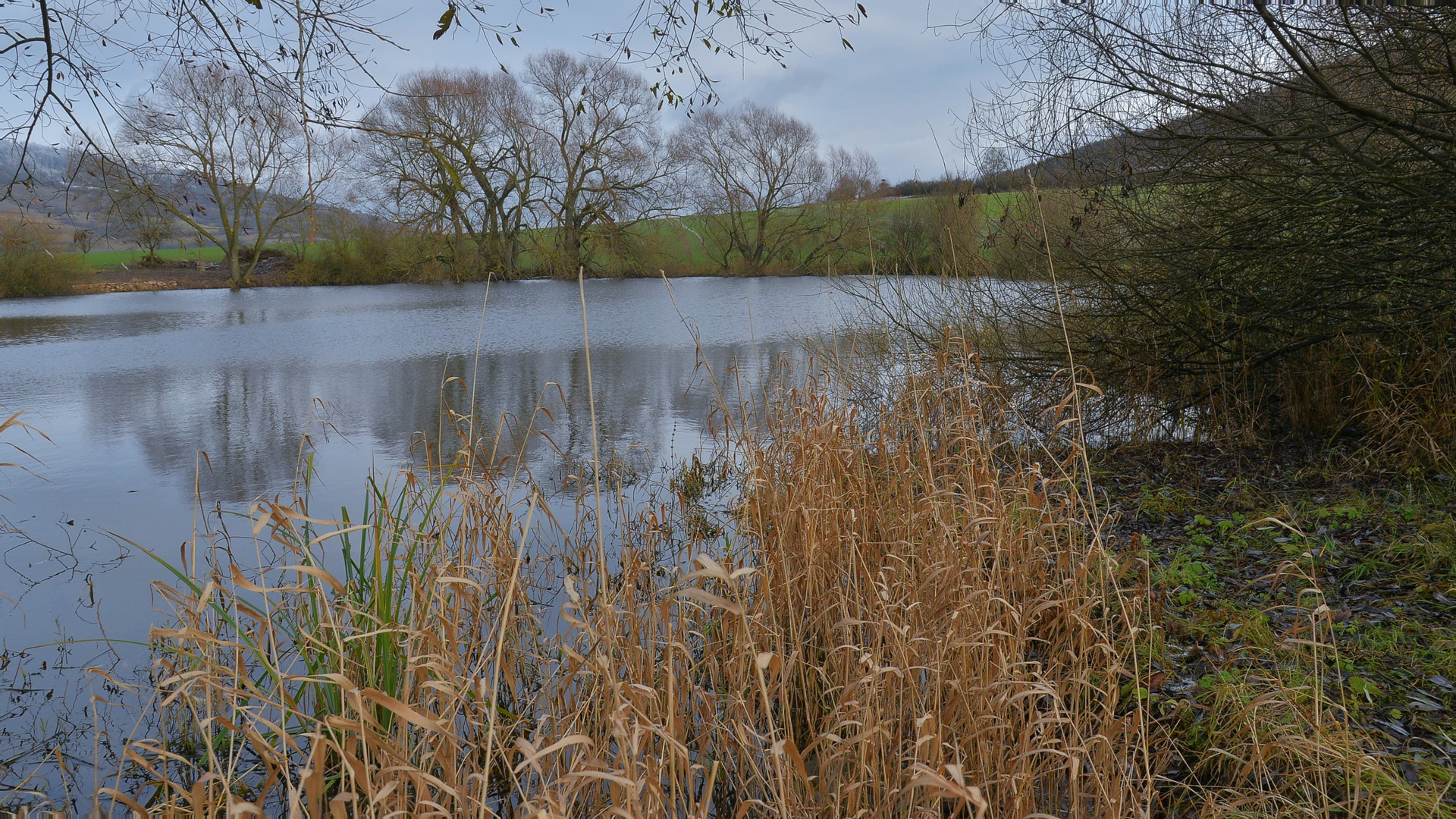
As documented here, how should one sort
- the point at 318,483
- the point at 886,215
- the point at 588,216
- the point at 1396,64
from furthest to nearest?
the point at 588,216, the point at 886,215, the point at 318,483, the point at 1396,64

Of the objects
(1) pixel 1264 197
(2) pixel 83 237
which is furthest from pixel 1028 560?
(2) pixel 83 237

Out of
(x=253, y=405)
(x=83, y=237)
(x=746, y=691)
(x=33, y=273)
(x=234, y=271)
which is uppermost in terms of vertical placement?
(x=234, y=271)

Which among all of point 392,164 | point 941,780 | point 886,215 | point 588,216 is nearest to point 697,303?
point 886,215

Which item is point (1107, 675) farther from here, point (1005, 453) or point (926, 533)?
point (1005, 453)

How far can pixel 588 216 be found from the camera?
22.4 metres

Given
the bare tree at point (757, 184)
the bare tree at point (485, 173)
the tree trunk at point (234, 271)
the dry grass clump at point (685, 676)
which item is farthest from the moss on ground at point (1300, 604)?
the tree trunk at point (234, 271)

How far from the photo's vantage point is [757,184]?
1068 inches

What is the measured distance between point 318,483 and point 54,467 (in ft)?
7.01

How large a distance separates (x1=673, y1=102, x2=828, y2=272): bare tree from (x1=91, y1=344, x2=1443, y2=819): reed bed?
22.7 metres

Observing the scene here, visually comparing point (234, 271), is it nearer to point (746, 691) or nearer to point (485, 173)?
point (485, 173)

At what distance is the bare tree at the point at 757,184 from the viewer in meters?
25.7

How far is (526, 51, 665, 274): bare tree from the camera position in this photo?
20406 mm

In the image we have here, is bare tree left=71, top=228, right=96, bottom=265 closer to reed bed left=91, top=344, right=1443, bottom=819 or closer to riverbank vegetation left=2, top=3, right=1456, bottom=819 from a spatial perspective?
riverbank vegetation left=2, top=3, right=1456, bottom=819

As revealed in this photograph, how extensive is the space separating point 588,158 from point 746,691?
2217 centimetres
